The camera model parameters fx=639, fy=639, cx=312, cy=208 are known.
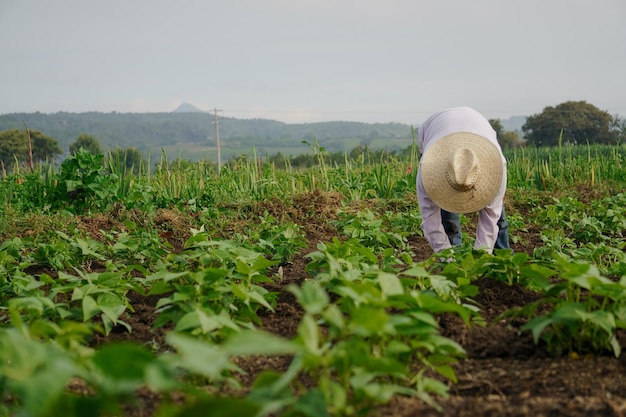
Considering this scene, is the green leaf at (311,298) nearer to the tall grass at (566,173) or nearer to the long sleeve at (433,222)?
the long sleeve at (433,222)

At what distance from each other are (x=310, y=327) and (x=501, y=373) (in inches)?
41.3

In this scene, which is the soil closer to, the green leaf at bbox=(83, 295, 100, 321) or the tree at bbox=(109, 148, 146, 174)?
the green leaf at bbox=(83, 295, 100, 321)

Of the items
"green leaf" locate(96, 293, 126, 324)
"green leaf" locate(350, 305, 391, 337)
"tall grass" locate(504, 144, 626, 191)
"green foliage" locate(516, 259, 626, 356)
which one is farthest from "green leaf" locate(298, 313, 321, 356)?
"tall grass" locate(504, 144, 626, 191)

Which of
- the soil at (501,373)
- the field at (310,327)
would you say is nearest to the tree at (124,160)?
the field at (310,327)

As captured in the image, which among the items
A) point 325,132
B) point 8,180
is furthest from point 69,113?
point 8,180

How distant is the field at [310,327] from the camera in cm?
123

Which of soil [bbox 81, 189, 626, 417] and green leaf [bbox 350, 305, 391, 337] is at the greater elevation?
green leaf [bbox 350, 305, 391, 337]

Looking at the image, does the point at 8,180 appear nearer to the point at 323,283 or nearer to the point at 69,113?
the point at 323,283

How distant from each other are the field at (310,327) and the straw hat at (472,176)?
0.68 m

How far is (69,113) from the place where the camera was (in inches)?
5349

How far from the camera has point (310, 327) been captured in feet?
4.48

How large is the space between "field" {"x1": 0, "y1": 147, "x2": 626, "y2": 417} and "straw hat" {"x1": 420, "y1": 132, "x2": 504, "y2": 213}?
2.25ft

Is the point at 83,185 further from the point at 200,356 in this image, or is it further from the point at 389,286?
the point at 200,356

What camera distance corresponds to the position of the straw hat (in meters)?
3.80
